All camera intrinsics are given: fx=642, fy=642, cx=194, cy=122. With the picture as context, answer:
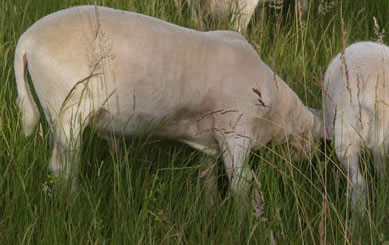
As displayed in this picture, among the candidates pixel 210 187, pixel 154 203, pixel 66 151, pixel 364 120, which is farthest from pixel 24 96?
pixel 364 120

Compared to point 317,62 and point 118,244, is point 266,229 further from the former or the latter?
point 317,62

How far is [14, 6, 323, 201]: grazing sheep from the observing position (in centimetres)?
252

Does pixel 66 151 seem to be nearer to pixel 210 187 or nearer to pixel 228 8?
pixel 210 187

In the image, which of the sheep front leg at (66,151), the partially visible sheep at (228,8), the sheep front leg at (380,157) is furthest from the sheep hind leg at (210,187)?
the partially visible sheep at (228,8)

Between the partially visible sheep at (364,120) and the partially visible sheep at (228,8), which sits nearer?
the partially visible sheep at (364,120)

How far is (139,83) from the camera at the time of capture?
2.62m

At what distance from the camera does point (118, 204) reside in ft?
7.19

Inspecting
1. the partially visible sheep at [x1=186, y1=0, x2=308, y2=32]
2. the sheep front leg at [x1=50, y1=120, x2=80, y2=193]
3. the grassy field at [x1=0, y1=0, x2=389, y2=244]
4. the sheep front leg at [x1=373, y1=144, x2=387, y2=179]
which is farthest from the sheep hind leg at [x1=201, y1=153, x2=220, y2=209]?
the partially visible sheep at [x1=186, y1=0, x2=308, y2=32]

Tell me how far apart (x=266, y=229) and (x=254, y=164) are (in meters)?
1.05

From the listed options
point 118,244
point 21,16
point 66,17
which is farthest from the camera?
point 21,16

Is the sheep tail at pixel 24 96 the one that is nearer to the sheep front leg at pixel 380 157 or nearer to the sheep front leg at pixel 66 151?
the sheep front leg at pixel 66 151

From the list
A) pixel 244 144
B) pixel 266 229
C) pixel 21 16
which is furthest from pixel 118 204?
pixel 21 16

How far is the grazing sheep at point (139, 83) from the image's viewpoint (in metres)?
2.52

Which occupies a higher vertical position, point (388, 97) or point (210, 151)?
point (388, 97)
